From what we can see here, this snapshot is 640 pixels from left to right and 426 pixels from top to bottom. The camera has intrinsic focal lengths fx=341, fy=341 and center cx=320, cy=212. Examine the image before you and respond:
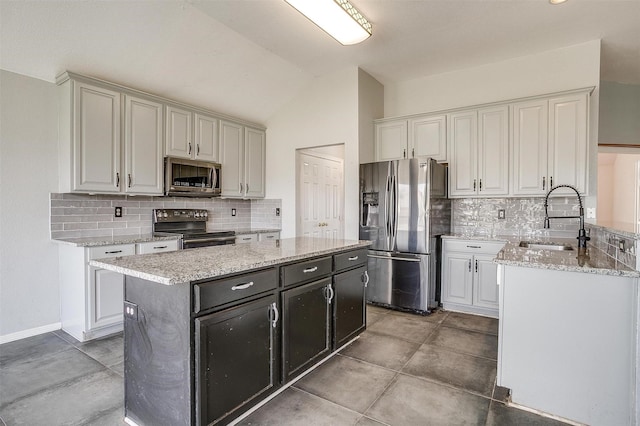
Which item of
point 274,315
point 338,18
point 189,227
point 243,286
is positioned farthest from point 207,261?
point 189,227

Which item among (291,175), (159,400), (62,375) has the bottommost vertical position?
(62,375)

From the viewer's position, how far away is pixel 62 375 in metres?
2.43

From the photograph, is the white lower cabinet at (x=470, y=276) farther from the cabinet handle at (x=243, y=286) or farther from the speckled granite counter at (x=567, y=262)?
the cabinet handle at (x=243, y=286)

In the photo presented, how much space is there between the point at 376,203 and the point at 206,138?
2273 millimetres

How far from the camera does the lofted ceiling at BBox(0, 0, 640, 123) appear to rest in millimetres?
2887

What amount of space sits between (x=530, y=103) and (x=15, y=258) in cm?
524

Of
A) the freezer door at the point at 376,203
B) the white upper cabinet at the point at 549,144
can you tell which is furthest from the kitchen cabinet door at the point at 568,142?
the freezer door at the point at 376,203

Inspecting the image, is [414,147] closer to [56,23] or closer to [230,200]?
[230,200]

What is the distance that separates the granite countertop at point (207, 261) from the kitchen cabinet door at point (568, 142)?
96.8 inches

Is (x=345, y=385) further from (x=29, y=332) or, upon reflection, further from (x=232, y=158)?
(x=232, y=158)

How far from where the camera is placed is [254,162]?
4.98 metres

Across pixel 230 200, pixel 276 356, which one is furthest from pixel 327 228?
pixel 276 356

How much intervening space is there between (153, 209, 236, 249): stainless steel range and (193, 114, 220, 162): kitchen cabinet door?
76cm

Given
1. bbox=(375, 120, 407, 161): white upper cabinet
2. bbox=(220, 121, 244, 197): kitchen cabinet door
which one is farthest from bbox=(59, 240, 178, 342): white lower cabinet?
bbox=(375, 120, 407, 161): white upper cabinet
